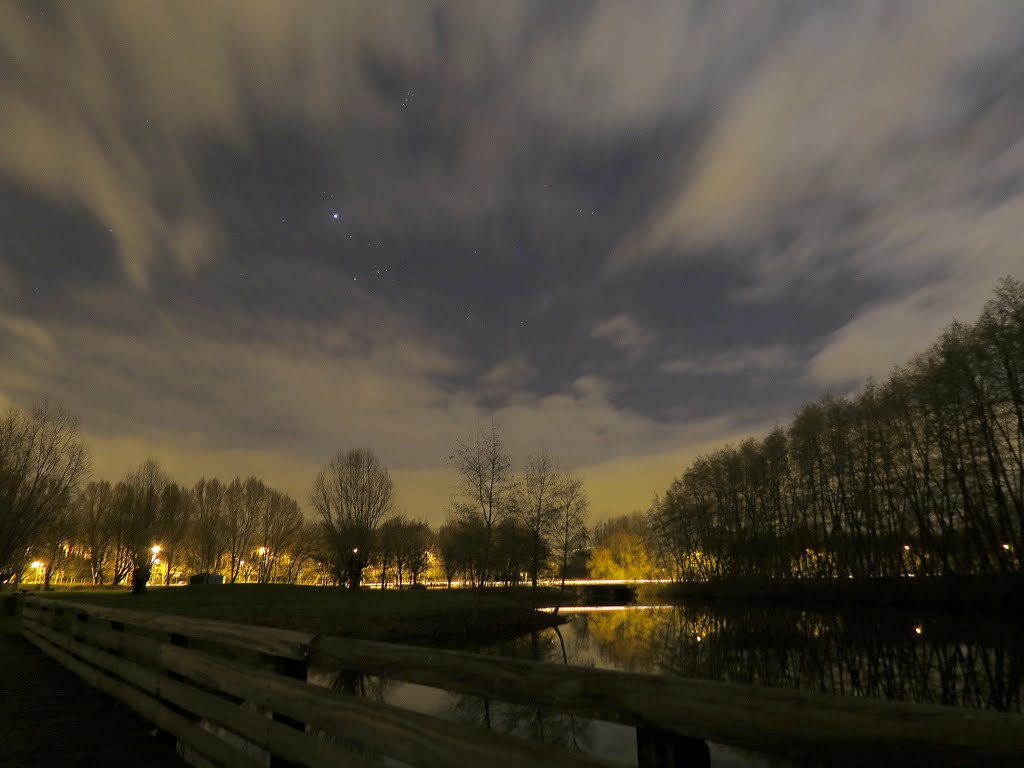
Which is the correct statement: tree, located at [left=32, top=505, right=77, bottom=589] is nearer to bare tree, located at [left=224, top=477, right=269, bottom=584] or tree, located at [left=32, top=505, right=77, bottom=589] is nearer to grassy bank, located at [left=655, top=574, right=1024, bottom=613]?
bare tree, located at [left=224, top=477, right=269, bottom=584]

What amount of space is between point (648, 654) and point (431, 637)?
37.1 feet

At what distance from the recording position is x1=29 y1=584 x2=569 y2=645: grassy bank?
26750 millimetres

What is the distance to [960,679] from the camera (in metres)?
16.6

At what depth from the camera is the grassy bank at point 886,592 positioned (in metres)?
31.2

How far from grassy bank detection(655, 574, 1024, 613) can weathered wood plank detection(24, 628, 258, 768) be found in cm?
3835

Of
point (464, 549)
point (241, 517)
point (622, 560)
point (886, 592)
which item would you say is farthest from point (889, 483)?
point (241, 517)

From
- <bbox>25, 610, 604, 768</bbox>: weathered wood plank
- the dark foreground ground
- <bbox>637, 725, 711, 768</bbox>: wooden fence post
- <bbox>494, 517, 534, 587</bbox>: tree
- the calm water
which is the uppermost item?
<bbox>494, 517, 534, 587</bbox>: tree

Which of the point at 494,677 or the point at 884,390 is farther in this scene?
the point at 884,390

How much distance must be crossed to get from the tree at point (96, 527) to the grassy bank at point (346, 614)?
3295 cm

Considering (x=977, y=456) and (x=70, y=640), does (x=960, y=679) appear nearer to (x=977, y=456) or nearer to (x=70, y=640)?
(x=70, y=640)

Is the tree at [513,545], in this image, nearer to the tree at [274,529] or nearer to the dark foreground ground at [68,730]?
the tree at [274,529]

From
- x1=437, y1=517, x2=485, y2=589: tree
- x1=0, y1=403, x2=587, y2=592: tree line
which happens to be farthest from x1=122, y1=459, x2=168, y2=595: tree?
x1=437, y1=517, x2=485, y2=589: tree

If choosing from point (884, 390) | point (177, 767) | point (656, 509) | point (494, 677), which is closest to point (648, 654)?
point (177, 767)

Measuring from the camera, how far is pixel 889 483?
44.7 meters
